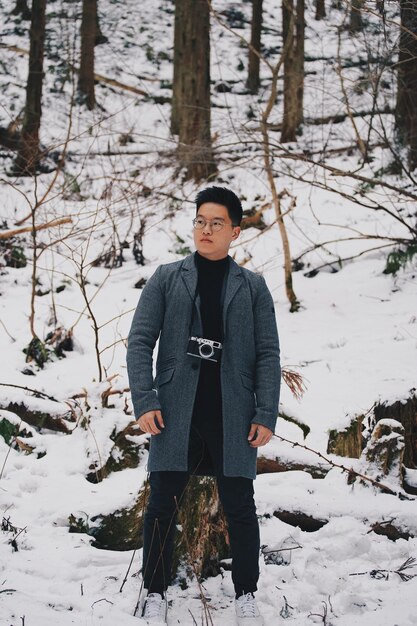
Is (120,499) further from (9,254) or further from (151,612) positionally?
(9,254)

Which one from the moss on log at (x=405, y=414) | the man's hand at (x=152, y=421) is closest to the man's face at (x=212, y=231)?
the man's hand at (x=152, y=421)

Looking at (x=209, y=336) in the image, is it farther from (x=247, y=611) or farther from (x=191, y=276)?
(x=247, y=611)

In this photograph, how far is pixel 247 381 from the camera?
8.02 feet

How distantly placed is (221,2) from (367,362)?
66.4 ft

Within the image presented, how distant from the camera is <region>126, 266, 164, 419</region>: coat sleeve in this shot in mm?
2377

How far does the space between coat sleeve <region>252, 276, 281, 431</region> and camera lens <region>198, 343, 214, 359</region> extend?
0.21m

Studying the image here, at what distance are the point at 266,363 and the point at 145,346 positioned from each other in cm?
49

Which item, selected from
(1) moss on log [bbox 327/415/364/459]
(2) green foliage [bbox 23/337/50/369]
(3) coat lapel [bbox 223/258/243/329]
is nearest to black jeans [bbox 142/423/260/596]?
(3) coat lapel [bbox 223/258/243/329]

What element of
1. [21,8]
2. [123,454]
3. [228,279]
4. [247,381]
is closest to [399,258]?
[123,454]

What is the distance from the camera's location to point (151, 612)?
2396 mm

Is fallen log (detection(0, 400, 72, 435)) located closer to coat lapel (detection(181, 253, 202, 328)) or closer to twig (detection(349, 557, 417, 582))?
coat lapel (detection(181, 253, 202, 328))

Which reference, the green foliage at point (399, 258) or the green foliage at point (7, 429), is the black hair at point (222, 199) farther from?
the green foliage at point (399, 258)

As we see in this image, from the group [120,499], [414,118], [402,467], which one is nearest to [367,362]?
[402,467]

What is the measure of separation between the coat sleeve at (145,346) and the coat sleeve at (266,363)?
Answer: 395 millimetres
